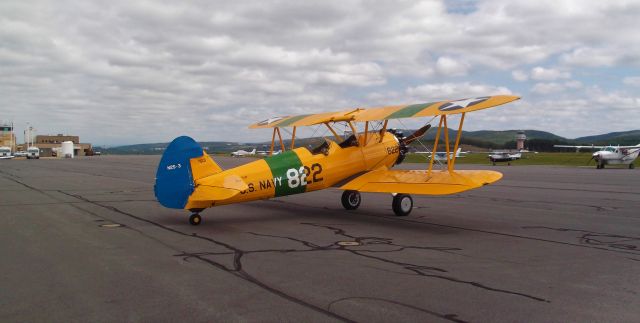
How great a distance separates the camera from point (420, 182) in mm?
11078

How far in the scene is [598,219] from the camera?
11406 mm

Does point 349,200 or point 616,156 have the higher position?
point 616,156

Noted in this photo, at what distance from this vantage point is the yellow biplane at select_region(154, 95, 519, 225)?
9.67m

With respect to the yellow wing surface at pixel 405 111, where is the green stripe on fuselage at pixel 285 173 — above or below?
below

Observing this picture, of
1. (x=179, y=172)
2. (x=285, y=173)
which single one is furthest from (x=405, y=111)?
(x=179, y=172)

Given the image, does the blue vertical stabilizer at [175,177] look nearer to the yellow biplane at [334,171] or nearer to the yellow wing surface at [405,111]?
the yellow biplane at [334,171]

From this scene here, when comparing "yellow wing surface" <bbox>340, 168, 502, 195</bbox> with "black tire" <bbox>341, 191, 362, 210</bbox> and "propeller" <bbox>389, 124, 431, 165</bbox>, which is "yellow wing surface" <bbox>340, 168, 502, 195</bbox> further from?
"propeller" <bbox>389, 124, 431, 165</bbox>

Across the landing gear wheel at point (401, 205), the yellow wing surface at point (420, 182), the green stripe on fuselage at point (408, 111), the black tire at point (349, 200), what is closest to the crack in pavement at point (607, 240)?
the yellow wing surface at point (420, 182)

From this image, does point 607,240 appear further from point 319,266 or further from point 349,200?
point 349,200

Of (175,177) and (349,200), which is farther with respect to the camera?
(349,200)

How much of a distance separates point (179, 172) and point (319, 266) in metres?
4.43

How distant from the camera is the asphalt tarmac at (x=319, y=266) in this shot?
4.68m

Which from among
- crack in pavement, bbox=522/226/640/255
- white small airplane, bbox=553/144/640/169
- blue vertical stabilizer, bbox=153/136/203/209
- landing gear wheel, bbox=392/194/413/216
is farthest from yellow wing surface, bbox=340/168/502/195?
white small airplane, bbox=553/144/640/169

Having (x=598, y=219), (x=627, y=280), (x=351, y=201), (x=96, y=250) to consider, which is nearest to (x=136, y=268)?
(x=96, y=250)
